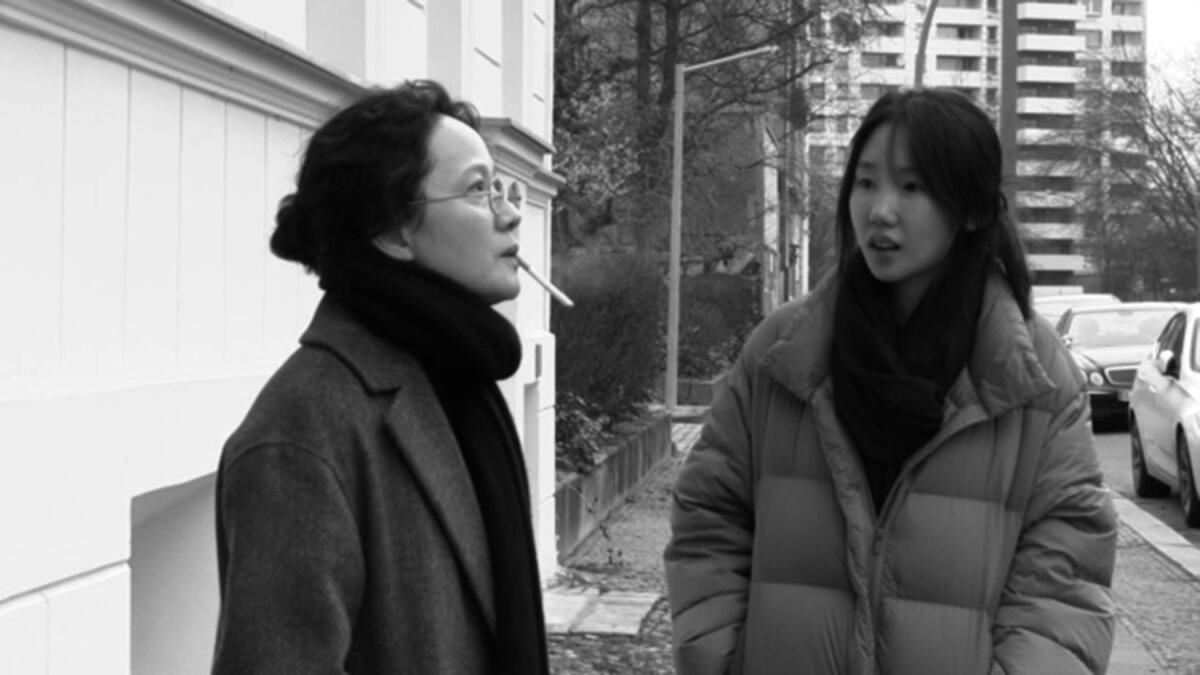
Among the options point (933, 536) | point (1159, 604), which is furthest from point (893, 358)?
point (1159, 604)

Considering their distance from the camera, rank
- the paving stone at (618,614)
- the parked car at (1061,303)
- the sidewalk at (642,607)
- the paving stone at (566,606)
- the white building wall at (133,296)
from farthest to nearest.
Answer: the parked car at (1061,303)
the paving stone at (566,606)
the paving stone at (618,614)
the sidewalk at (642,607)
the white building wall at (133,296)

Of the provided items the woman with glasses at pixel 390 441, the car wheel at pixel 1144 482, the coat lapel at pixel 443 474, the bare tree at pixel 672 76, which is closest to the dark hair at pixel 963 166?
the woman with glasses at pixel 390 441

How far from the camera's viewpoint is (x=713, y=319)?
3553 cm

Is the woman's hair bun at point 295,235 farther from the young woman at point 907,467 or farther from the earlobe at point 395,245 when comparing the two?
the young woman at point 907,467

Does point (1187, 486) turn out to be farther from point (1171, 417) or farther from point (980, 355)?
point (980, 355)

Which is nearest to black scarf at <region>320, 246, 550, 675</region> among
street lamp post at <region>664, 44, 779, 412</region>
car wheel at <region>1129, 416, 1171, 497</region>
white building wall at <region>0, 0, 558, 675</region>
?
white building wall at <region>0, 0, 558, 675</region>

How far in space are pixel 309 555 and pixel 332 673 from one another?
0.48 ft

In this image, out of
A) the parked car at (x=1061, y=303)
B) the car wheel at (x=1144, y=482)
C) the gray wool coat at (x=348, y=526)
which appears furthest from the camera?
the parked car at (x=1061, y=303)

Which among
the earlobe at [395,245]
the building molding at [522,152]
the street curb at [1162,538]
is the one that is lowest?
the street curb at [1162,538]

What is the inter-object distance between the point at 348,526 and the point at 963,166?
1467 mm

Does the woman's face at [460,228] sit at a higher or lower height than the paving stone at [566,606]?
higher

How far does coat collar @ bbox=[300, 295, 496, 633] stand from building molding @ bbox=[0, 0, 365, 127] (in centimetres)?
100

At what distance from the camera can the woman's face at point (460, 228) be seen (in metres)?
2.57

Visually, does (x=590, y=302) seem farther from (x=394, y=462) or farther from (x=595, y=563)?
(x=394, y=462)
